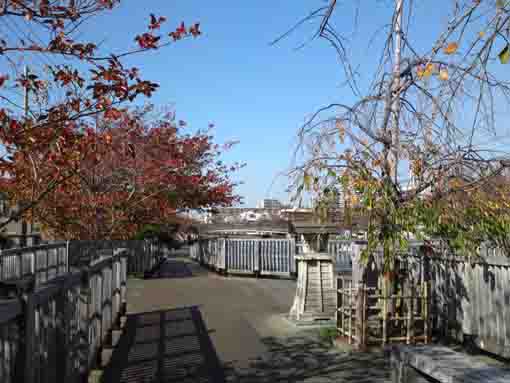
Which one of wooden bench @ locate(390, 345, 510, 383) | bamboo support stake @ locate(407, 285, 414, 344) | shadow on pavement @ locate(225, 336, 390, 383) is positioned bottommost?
shadow on pavement @ locate(225, 336, 390, 383)

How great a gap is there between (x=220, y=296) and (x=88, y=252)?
371 cm

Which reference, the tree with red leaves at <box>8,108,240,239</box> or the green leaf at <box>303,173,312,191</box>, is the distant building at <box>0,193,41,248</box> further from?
the green leaf at <box>303,173,312,191</box>

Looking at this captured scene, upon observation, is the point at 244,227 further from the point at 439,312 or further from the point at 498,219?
the point at 498,219

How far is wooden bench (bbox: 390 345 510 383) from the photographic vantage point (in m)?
3.92

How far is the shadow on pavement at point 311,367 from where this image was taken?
6523 mm

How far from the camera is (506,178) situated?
6656 millimetres

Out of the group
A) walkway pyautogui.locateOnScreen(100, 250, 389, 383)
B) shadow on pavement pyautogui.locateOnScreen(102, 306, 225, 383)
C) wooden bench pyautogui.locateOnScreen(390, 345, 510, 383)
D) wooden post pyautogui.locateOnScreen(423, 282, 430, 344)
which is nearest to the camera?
wooden bench pyautogui.locateOnScreen(390, 345, 510, 383)

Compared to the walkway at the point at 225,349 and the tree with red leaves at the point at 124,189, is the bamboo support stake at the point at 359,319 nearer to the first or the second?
the walkway at the point at 225,349

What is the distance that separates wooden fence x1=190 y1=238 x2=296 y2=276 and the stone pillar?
939 centimetres

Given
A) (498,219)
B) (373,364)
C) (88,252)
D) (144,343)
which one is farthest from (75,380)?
(88,252)

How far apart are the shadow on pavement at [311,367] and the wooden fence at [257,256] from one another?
1185cm

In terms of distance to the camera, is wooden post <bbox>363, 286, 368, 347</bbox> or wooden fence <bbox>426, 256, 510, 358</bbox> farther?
wooden post <bbox>363, 286, 368, 347</bbox>

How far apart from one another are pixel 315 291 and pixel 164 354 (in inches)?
150

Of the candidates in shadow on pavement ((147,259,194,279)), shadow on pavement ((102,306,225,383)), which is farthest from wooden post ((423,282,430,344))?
shadow on pavement ((147,259,194,279))
